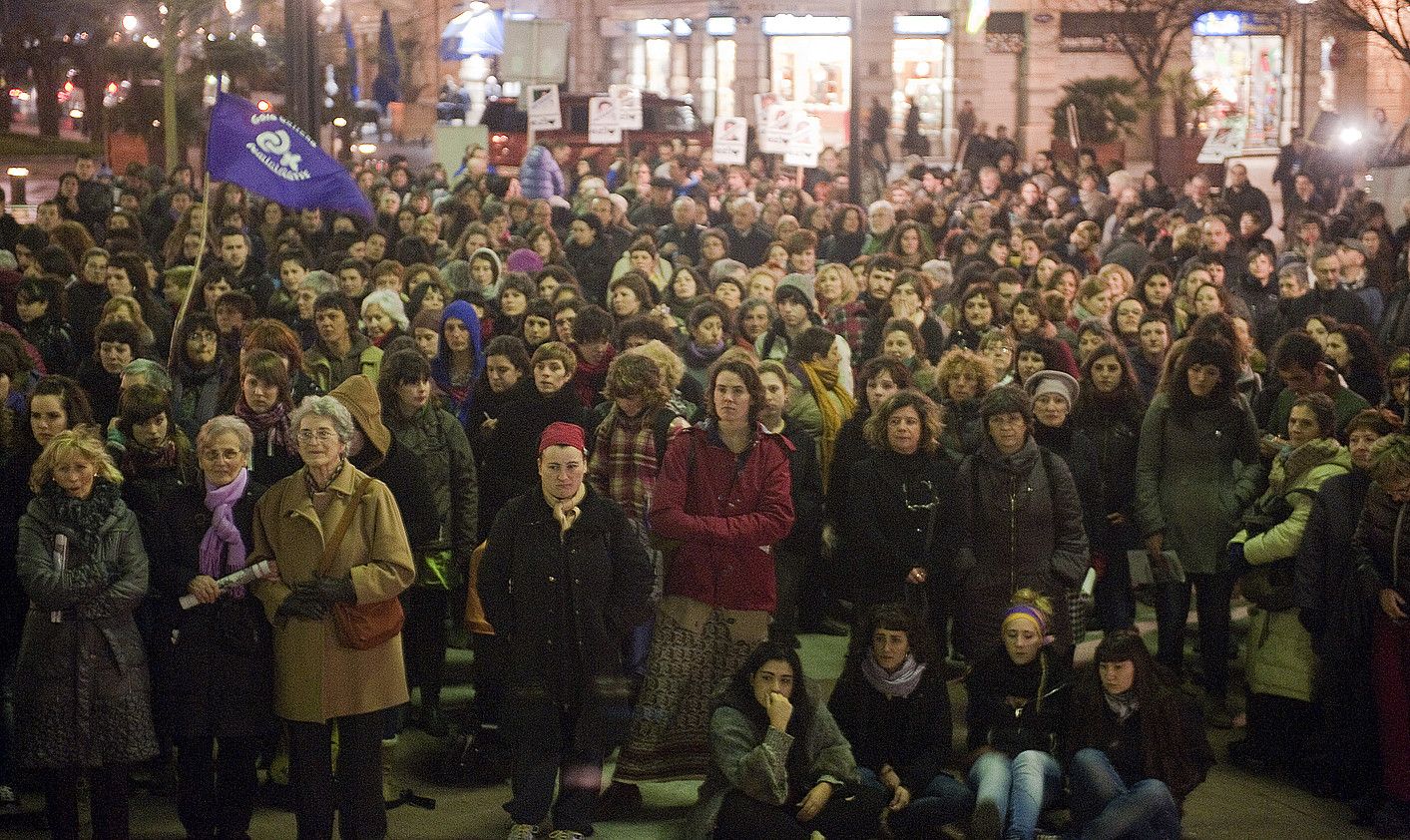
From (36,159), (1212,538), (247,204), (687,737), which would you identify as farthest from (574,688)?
(36,159)

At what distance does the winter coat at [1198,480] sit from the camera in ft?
30.0

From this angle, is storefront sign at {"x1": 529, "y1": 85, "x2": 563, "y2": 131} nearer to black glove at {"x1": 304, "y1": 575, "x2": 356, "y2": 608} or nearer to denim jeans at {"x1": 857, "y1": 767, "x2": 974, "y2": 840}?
denim jeans at {"x1": 857, "y1": 767, "x2": 974, "y2": 840}

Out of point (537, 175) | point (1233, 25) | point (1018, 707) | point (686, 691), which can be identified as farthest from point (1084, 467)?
point (1233, 25)

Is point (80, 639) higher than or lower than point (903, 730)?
higher

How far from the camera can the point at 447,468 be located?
27.8ft

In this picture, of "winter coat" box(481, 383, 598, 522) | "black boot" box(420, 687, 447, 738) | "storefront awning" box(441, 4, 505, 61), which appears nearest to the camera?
"black boot" box(420, 687, 447, 738)

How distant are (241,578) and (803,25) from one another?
130 ft

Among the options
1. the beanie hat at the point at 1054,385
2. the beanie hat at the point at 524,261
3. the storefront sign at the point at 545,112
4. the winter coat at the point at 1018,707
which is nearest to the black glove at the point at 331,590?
the winter coat at the point at 1018,707

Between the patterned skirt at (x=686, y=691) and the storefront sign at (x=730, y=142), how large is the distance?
1607 centimetres

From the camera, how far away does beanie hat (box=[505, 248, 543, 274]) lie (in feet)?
46.6

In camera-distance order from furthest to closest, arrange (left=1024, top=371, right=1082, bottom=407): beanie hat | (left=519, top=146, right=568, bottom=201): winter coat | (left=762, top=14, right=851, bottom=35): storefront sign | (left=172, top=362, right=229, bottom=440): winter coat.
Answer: (left=762, top=14, right=851, bottom=35): storefront sign → (left=519, top=146, right=568, bottom=201): winter coat → (left=172, top=362, right=229, bottom=440): winter coat → (left=1024, top=371, right=1082, bottom=407): beanie hat

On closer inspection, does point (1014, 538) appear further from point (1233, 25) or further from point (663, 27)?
point (663, 27)

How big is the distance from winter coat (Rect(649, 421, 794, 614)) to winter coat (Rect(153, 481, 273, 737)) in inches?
65.1

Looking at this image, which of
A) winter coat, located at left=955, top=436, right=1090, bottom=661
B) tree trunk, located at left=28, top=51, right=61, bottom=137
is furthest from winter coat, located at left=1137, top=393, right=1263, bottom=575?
tree trunk, located at left=28, top=51, right=61, bottom=137
